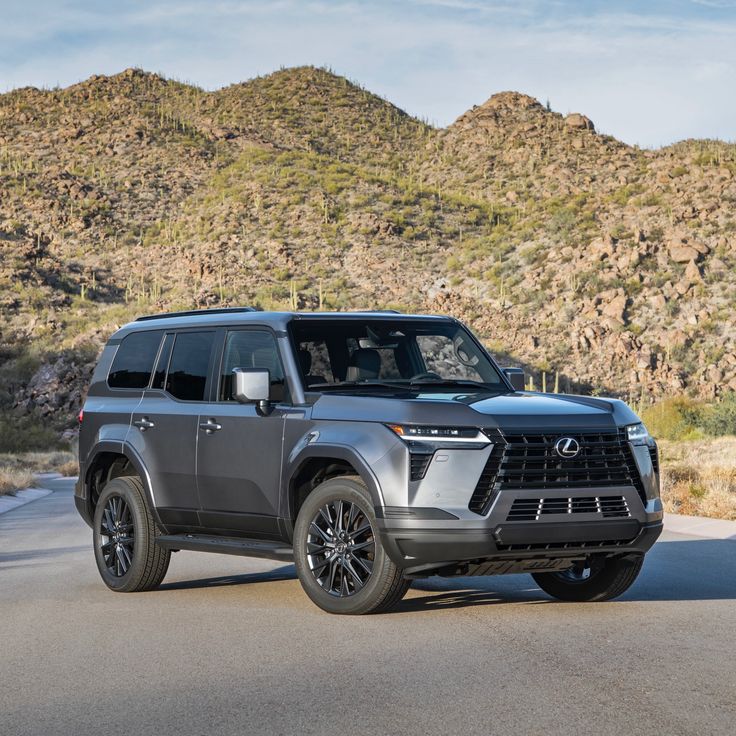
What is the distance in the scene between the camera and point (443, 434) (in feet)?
28.2

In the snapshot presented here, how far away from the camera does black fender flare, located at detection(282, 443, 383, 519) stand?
8.72 m

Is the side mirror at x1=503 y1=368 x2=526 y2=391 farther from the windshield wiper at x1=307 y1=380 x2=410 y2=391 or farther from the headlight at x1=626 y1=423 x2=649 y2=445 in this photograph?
the headlight at x1=626 y1=423 x2=649 y2=445

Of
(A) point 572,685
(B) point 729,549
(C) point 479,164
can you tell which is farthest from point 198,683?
(C) point 479,164

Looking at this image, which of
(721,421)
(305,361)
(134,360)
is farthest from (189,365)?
(721,421)

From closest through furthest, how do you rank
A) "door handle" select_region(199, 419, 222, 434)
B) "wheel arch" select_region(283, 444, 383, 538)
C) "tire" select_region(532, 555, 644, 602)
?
"wheel arch" select_region(283, 444, 383, 538)
"tire" select_region(532, 555, 644, 602)
"door handle" select_region(199, 419, 222, 434)

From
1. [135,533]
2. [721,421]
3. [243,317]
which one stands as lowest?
[721,421]

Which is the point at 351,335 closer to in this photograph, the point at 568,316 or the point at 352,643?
the point at 352,643

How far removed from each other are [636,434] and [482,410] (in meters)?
1.30

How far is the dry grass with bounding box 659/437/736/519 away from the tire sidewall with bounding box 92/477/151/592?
406 inches

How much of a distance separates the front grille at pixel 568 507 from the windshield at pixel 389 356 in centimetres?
151

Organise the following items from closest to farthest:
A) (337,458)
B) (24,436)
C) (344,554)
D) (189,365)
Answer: (344,554) → (337,458) → (189,365) → (24,436)

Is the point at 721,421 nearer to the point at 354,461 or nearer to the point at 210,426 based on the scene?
the point at 210,426

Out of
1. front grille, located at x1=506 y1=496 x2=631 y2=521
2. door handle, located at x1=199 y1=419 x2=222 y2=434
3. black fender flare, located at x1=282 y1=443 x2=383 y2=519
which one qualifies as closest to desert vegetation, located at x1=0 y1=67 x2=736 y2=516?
door handle, located at x1=199 y1=419 x2=222 y2=434

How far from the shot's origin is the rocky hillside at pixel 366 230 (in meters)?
55.2
